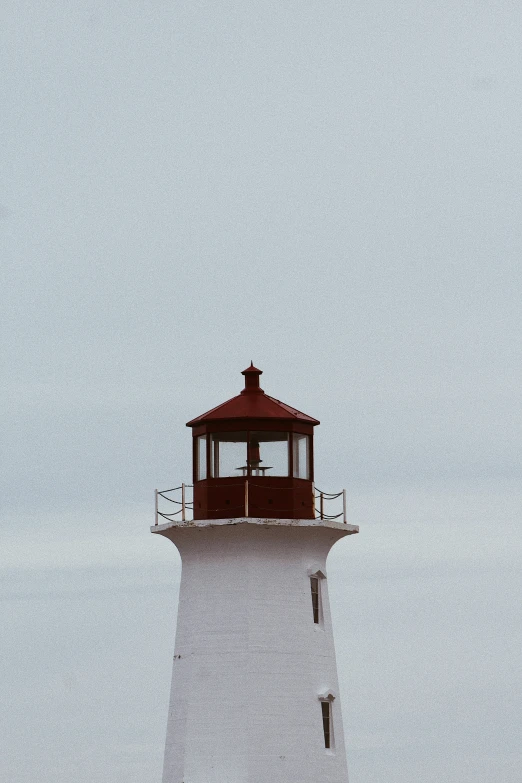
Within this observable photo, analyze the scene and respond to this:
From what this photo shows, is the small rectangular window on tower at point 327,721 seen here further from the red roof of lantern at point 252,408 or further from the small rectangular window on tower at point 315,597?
the red roof of lantern at point 252,408

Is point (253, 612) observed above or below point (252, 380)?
below

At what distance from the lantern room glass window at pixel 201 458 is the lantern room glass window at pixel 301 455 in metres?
1.50

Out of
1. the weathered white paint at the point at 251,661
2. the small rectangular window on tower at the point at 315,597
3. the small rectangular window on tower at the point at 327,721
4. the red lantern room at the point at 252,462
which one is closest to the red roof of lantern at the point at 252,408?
the red lantern room at the point at 252,462

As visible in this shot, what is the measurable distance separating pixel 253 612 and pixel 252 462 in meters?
2.49

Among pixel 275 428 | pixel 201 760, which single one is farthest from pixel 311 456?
pixel 201 760

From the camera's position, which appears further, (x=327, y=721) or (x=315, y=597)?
(x=315, y=597)

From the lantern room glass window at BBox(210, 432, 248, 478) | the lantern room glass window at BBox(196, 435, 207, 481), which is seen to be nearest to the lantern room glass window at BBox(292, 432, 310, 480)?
the lantern room glass window at BBox(210, 432, 248, 478)

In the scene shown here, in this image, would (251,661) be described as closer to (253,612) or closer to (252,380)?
(253,612)

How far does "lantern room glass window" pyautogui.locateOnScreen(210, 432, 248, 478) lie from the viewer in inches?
1242

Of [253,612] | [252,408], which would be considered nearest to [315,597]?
[253,612]

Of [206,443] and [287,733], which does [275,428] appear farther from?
[287,733]

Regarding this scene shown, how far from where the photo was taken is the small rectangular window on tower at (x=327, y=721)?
31266 millimetres

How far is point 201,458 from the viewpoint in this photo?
1252 inches

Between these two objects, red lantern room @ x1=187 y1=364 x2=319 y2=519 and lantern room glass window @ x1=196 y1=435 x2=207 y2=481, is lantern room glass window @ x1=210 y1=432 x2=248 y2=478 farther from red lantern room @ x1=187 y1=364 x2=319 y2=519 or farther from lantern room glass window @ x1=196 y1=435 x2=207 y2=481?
lantern room glass window @ x1=196 y1=435 x2=207 y2=481
